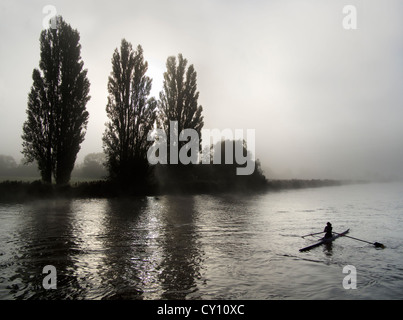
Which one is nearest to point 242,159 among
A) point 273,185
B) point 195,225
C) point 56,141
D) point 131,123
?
point 273,185

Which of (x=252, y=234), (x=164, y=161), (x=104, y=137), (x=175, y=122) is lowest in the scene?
(x=252, y=234)

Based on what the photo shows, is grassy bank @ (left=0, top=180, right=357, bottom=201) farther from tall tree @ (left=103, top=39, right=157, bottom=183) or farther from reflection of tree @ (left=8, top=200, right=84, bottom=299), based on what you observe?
reflection of tree @ (left=8, top=200, right=84, bottom=299)

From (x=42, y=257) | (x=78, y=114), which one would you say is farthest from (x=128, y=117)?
(x=42, y=257)

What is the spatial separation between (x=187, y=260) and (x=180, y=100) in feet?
92.1

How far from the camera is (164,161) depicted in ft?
106

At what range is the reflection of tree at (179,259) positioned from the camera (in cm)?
597

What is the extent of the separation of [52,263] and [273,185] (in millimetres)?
45596

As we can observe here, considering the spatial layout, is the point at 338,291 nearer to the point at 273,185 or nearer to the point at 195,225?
the point at 195,225

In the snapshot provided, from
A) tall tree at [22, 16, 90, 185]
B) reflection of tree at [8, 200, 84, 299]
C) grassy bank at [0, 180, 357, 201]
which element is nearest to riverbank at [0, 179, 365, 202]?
grassy bank at [0, 180, 357, 201]

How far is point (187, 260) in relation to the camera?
7957 millimetres

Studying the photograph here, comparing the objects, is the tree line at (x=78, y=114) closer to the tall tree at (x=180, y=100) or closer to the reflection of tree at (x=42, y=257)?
the tall tree at (x=180, y=100)

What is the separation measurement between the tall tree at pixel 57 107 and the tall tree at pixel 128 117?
281cm

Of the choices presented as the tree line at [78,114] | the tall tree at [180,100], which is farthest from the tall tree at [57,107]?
the tall tree at [180,100]

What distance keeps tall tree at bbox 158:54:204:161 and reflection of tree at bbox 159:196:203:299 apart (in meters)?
20.9
